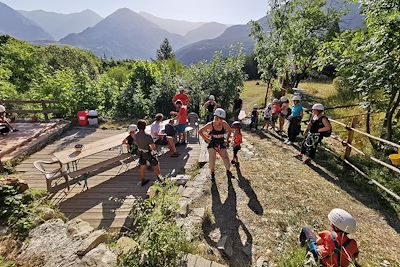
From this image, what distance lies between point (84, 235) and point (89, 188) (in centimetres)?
284

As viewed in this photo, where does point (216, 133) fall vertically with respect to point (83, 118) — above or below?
above

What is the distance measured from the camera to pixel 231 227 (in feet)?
17.9

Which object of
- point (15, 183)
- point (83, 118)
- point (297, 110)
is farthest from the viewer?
point (83, 118)

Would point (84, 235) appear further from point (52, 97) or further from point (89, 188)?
point (52, 97)

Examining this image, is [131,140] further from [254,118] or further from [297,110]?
[254,118]

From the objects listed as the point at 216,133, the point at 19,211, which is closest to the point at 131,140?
the point at 216,133

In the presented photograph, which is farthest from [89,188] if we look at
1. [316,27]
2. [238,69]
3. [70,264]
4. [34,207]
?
[316,27]

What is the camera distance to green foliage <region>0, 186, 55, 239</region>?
465cm

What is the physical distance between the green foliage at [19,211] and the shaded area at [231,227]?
2.95 meters

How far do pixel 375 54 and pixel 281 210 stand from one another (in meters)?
5.90

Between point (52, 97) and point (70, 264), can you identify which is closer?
point (70, 264)

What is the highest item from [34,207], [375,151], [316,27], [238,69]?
[316,27]

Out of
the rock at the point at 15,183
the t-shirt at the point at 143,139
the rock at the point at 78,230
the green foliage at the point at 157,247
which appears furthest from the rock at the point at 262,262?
the rock at the point at 15,183

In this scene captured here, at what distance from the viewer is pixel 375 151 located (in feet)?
34.0
